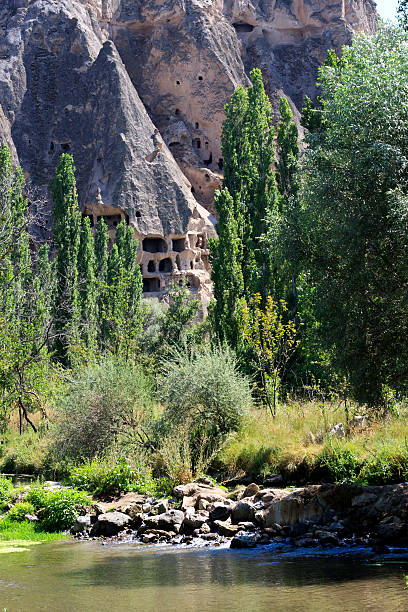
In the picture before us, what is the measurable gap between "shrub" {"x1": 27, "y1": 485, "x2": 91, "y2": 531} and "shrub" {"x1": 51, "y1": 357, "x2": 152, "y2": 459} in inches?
132

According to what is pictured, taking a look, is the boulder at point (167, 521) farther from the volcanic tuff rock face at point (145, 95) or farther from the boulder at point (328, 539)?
the volcanic tuff rock face at point (145, 95)

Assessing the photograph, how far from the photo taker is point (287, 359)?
24391 mm

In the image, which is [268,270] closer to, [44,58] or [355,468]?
[355,468]

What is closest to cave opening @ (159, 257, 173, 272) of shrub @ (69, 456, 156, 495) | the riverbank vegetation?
the riverbank vegetation

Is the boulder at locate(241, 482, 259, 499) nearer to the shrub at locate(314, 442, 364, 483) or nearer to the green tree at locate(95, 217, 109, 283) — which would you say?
the shrub at locate(314, 442, 364, 483)

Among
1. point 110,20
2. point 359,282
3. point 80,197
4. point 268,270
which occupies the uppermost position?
point 110,20

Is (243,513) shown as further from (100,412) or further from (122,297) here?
(122,297)

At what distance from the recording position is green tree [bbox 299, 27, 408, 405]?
1450 centimetres

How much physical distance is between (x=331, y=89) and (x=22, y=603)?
13.2 meters

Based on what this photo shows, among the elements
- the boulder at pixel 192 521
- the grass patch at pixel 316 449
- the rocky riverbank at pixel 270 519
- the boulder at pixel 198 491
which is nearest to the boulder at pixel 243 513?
the rocky riverbank at pixel 270 519

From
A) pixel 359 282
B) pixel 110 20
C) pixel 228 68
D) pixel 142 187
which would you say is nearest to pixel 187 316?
pixel 142 187

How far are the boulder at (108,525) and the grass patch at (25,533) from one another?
0.76 m

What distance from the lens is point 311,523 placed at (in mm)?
15016

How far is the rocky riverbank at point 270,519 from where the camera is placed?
1426cm
